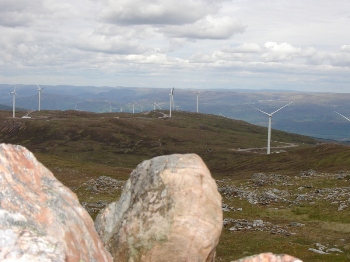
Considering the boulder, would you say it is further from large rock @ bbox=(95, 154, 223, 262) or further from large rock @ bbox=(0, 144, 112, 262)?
large rock @ bbox=(0, 144, 112, 262)

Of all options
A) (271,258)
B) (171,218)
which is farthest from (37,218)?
(271,258)

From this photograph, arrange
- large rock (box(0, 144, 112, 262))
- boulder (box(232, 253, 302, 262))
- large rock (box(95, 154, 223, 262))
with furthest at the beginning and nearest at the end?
large rock (box(95, 154, 223, 262))
boulder (box(232, 253, 302, 262))
large rock (box(0, 144, 112, 262))

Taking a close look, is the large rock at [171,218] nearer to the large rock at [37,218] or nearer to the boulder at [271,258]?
the boulder at [271,258]

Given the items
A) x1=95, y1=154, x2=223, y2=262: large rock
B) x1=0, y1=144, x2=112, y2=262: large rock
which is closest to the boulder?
x1=95, y1=154, x2=223, y2=262: large rock

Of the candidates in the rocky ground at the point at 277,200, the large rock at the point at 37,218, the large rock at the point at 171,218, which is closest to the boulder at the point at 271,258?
the large rock at the point at 171,218

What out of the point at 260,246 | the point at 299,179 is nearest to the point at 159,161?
the point at 260,246

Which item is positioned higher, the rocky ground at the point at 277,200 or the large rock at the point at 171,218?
the large rock at the point at 171,218
